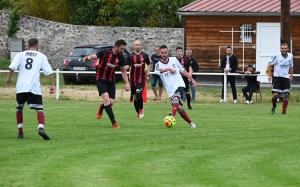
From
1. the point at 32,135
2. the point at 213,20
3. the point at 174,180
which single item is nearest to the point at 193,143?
the point at 32,135

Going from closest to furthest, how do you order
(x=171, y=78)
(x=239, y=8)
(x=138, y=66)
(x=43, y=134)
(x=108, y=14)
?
(x=43, y=134)
(x=171, y=78)
(x=138, y=66)
(x=239, y=8)
(x=108, y=14)

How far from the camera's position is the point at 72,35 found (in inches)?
1649

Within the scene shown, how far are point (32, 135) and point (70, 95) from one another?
15.9m

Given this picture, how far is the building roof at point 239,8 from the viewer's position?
1427 inches

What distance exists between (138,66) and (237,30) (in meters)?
16.4

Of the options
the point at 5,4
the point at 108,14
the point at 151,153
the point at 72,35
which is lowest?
the point at 151,153

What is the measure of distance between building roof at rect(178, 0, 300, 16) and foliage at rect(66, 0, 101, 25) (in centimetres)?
915

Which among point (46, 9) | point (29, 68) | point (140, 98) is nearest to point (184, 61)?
point (140, 98)

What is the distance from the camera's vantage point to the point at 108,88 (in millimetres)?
17844

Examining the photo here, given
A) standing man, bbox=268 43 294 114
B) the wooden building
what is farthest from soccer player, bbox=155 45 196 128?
the wooden building

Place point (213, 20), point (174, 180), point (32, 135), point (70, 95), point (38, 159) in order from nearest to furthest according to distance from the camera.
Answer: point (174, 180) < point (38, 159) < point (32, 135) < point (70, 95) < point (213, 20)

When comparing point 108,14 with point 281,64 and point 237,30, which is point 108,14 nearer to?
point 237,30

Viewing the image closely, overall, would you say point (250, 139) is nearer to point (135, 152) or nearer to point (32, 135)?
point (135, 152)

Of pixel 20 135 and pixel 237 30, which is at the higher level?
pixel 237 30
